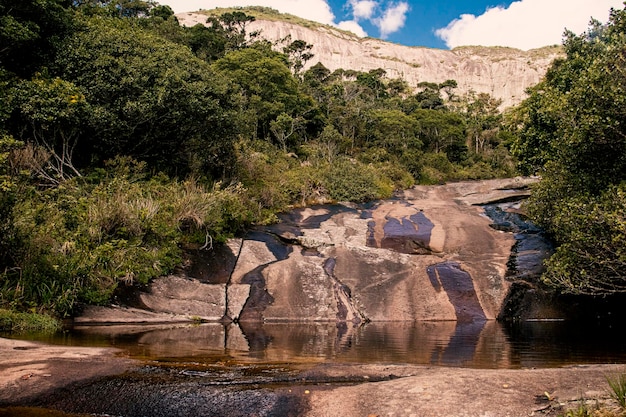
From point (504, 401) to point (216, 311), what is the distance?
1020cm

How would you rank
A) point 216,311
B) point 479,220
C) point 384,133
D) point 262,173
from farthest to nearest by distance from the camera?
point 384,133 → point 262,173 → point 479,220 → point 216,311

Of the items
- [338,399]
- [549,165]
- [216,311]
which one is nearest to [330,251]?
[216,311]

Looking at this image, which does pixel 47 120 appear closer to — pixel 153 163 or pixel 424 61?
pixel 153 163

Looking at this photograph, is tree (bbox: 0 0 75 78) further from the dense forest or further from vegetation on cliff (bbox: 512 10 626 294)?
vegetation on cliff (bbox: 512 10 626 294)

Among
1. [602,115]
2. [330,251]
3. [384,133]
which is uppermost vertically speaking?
[384,133]

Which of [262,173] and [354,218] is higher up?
[262,173]

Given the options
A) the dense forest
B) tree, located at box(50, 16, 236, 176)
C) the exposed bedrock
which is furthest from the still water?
tree, located at box(50, 16, 236, 176)

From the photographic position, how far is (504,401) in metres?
5.44

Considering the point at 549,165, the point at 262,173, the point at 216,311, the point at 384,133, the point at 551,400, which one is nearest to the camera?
the point at 551,400

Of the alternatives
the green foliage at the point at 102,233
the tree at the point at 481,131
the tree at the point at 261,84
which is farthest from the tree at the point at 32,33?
the tree at the point at 481,131

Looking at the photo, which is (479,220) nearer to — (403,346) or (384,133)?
(403,346)

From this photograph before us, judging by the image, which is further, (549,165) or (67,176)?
(67,176)

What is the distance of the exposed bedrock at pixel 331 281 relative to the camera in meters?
14.4

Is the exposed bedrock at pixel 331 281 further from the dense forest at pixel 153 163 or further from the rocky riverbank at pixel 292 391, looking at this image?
the rocky riverbank at pixel 292 391
